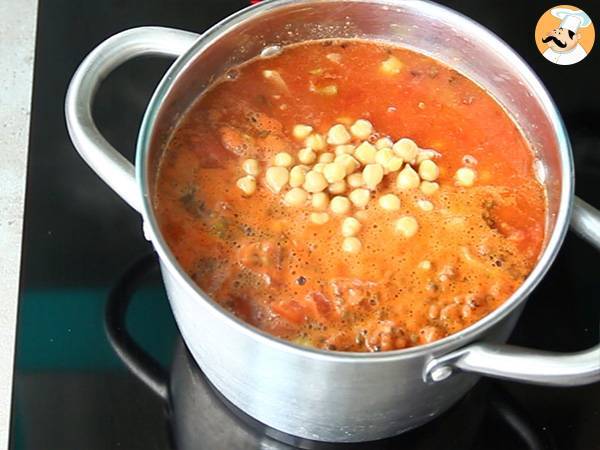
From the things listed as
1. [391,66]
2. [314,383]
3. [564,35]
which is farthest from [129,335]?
[564,35]

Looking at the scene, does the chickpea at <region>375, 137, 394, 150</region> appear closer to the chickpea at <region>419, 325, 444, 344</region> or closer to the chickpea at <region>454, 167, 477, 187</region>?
the chickpea at <region>454, 167, 477, 187</region>

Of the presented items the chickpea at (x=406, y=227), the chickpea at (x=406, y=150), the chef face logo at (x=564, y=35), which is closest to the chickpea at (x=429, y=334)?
the chickpea at (x=406, y=227)

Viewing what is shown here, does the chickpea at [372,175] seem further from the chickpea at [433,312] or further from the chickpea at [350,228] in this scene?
the chickpea at [433,312]

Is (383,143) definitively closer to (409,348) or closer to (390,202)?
(390,202)

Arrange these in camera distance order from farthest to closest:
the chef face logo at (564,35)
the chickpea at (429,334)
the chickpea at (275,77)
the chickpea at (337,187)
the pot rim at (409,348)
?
1. the chef face logo at (564,35)
2. the chickpea at (275,77)
3. the chickpea at (337,187)
4. the chickpea at (429,334)
5. the pot rim at (409,348)

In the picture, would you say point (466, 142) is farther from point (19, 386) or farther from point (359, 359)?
point (19, 386)

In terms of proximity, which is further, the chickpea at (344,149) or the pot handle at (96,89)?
the chickpea at (344,149)
